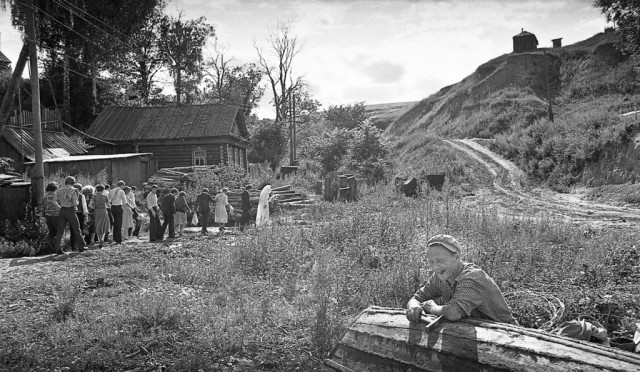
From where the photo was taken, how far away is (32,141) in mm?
23156

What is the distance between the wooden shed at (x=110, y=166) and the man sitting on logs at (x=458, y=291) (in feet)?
59.8

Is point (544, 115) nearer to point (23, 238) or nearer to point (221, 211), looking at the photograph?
point (221, 211)

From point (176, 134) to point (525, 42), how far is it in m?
43.7

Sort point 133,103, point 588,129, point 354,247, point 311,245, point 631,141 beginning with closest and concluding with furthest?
point 354,247 → point 311,245 → point 631,141 → point 588,129 → point 133,103

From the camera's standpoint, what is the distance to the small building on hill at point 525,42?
181ft

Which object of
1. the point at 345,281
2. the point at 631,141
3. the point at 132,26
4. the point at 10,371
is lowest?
the point at 10,371

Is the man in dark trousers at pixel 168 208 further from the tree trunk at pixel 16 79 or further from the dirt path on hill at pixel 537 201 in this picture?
the dirt path on hill at pixel 537 201

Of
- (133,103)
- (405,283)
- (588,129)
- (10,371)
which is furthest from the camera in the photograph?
(133,103)

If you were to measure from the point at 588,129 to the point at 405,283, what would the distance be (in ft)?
67.9

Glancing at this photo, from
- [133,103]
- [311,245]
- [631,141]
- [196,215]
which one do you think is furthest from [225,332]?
[133,103]

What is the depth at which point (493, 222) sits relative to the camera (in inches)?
398

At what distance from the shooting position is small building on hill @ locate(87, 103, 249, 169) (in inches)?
1139

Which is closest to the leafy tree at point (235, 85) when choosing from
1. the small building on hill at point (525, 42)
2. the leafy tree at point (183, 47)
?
the leafy tree at point (183, 47)

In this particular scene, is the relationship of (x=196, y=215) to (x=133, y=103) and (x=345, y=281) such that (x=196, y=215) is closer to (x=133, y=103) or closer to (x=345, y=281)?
(x=345, y=281)
